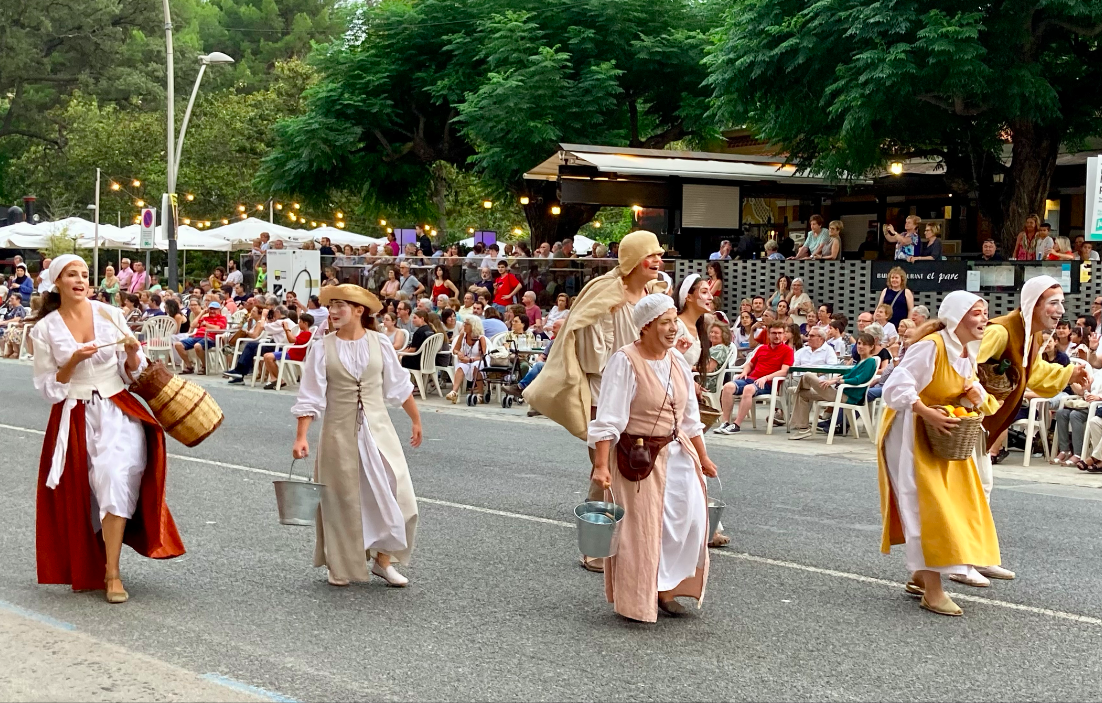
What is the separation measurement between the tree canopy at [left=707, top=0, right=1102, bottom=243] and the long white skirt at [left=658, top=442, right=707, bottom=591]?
564 inches

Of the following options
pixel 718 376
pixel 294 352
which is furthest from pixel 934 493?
pixel 294 352

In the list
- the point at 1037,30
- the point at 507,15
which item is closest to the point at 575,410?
the point at 1037,30

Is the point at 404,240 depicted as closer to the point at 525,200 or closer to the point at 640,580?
the point at 525,200

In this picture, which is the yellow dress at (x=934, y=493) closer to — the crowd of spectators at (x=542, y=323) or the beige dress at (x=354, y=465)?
the crowd of spectators at (x=542, y=323)

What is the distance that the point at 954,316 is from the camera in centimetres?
711

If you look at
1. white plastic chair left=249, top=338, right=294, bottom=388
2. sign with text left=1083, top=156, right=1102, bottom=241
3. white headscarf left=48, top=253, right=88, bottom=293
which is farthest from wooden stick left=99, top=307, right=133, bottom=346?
white plastic chair left=249, top=338, right=294, bottom=388

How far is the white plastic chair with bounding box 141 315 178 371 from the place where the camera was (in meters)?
25.8

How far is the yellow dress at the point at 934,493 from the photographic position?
270 inches

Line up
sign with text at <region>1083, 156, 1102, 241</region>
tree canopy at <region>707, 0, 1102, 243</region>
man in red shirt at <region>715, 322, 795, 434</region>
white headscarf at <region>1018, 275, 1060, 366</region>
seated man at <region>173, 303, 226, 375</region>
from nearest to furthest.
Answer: white headscarf at <region>1018, 275, 1060, 366</region>, man in red shirt at <region>715, 322, 795, 434</region>, sign with text at <region>1083, 156, 1102, 241</region>, tree canopy at <region>707, 0, 1102, 243</region>, seated man at <region>173, 303, 226, 375</region>

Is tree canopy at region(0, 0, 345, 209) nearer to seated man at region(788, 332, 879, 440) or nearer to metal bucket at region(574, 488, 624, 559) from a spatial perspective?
seated man at region(788, 332, 879, 440)

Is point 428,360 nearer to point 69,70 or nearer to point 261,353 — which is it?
point 261,353

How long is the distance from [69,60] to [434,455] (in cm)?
6116

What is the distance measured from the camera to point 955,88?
1983 cm

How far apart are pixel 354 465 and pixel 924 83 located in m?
15.1
